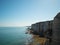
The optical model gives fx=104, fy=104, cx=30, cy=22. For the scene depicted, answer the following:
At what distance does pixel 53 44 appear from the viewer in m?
16.2

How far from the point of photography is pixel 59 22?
15578 millimetres

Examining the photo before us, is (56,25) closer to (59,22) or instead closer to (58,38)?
(59,22)

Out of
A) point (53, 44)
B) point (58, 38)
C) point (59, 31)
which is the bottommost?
point (53, 44)

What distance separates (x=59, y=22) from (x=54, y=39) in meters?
2.73

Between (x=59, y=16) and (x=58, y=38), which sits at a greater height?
(x=59, y=16)

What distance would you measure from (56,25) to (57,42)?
8.40 feet

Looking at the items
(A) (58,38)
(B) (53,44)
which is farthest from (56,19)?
(B) (53,44)

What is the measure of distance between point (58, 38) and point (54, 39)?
0.85 metres

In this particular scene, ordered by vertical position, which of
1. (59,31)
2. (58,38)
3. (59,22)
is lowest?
(58,38)

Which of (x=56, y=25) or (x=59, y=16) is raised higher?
(x=59, y=16)

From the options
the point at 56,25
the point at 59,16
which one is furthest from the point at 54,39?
the point at 59,16

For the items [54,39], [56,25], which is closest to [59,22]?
[56,25]

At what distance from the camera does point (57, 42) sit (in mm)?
15445

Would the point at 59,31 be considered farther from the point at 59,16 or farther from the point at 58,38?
the point at 59,16
